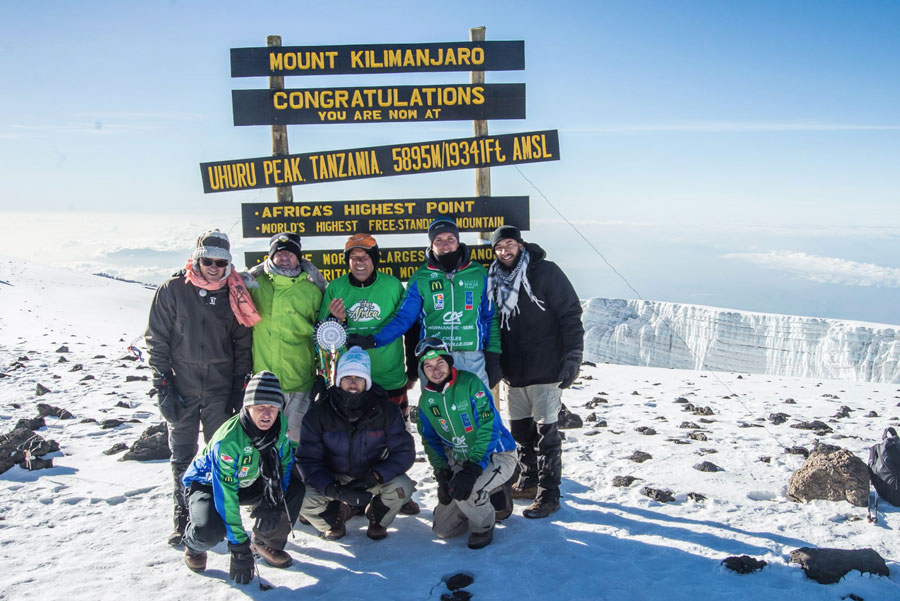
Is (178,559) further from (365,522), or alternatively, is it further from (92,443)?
(92,443)

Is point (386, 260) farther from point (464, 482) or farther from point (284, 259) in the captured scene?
point (464, 482)

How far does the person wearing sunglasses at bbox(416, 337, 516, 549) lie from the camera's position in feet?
14.5

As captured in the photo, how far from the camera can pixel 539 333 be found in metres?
5.13

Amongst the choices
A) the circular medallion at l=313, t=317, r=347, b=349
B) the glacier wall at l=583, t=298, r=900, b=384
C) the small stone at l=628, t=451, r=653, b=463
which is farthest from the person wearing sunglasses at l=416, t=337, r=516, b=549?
the glacier wall at l=583, t=298, r=900, b=384

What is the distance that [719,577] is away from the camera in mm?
3861

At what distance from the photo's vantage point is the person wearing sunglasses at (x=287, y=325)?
490 cm

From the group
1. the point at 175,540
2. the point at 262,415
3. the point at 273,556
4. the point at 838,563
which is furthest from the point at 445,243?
the point at 838,563

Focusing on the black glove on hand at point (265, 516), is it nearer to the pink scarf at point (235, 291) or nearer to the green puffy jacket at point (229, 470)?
the green puffy jacket at point (229, 470)

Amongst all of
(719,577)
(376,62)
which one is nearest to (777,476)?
(719,577)

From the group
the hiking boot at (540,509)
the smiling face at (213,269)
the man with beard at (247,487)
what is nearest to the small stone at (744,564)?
the hiking boot at (540,509)

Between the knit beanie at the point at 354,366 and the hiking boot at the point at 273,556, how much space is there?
1.26 m

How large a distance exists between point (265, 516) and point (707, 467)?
4492 millimetres

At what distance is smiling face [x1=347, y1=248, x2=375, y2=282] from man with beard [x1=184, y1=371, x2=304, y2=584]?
4.61ft

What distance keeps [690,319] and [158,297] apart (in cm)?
4729
